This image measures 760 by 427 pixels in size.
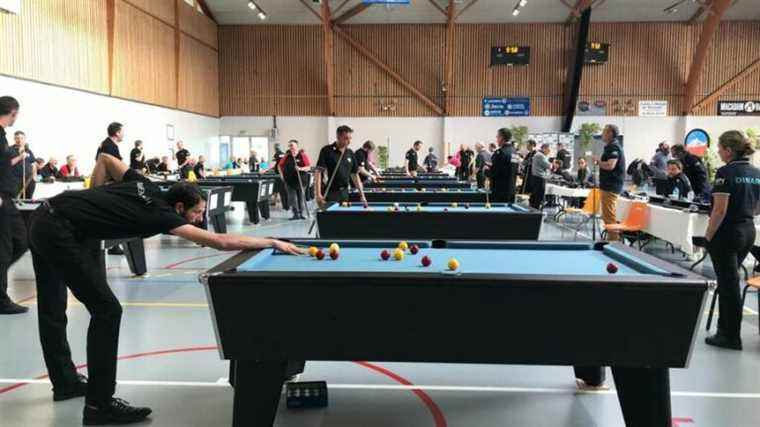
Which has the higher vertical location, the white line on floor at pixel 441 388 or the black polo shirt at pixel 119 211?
the black polo shirt at pixel 119 211

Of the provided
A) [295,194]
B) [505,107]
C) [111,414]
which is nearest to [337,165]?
[111,414]

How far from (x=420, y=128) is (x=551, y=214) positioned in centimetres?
950

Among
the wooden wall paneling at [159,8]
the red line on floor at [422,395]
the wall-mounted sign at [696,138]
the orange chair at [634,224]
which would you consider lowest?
the red line on floor at [422,395]

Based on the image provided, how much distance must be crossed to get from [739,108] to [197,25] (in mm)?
18635

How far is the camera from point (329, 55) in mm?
20766

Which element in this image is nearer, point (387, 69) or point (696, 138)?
point (696, 138)

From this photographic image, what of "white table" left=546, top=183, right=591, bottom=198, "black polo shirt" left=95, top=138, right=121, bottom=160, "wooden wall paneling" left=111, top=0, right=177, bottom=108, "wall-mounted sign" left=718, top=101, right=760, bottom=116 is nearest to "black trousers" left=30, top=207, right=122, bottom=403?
"black polo shirt" left=95, top=138, right=121, bottom=160

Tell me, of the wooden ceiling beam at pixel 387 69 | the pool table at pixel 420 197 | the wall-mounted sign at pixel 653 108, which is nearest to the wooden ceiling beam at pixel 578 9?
the wall-mounted sign at pixel 653 108

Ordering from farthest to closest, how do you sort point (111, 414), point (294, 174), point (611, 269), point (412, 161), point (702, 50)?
point (702, 50) → point (412, 161) → point (294, 174) → point (111, 414) → point (611, 269)

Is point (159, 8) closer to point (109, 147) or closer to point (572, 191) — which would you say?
point (572, 191)

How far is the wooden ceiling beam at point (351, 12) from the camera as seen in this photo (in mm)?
20505

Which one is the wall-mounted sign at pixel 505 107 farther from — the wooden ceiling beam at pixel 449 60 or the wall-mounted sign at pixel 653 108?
the wall-mounted sign at pixel 653 108

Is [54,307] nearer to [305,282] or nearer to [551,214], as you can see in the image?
[305,282]

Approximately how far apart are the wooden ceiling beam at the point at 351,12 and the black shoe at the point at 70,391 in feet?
61.0
